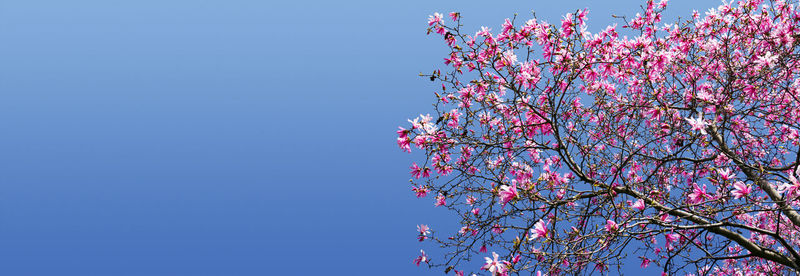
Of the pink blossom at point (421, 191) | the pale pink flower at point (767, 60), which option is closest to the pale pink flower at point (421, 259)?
the pink blossom at point (421, 191)

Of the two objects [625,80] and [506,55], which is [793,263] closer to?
[625,80]

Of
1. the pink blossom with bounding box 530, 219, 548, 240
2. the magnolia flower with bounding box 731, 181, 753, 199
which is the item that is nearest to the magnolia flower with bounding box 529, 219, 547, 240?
the pink blossom with bounding box 530, 219, 548, 240

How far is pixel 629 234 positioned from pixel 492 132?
78.1 inches

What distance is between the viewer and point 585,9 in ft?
16.0

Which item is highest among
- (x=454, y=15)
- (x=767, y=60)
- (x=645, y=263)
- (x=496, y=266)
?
(x=454, y=15)

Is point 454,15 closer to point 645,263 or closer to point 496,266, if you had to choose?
point 496,266

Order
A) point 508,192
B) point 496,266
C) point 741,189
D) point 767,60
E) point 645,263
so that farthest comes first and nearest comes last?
point 645,263 → point 767,60 → point 508,192 → point 496,266 → point 741,189

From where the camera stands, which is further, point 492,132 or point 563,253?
point 492,132

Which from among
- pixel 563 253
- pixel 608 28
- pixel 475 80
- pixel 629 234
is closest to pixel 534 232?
pixel 563 253

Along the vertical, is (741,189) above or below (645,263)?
below

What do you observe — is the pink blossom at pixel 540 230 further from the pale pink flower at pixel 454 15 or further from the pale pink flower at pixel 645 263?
the pale pink flower at pixel 645 263

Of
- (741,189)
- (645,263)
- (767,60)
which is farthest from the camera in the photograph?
(645,263)

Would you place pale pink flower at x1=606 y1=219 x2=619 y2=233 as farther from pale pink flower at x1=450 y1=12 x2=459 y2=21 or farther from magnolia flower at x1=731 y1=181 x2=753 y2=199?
pale pink flower at x1=450 y1=12 x2=459 y2=21

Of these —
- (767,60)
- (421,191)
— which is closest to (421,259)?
(421,191)
